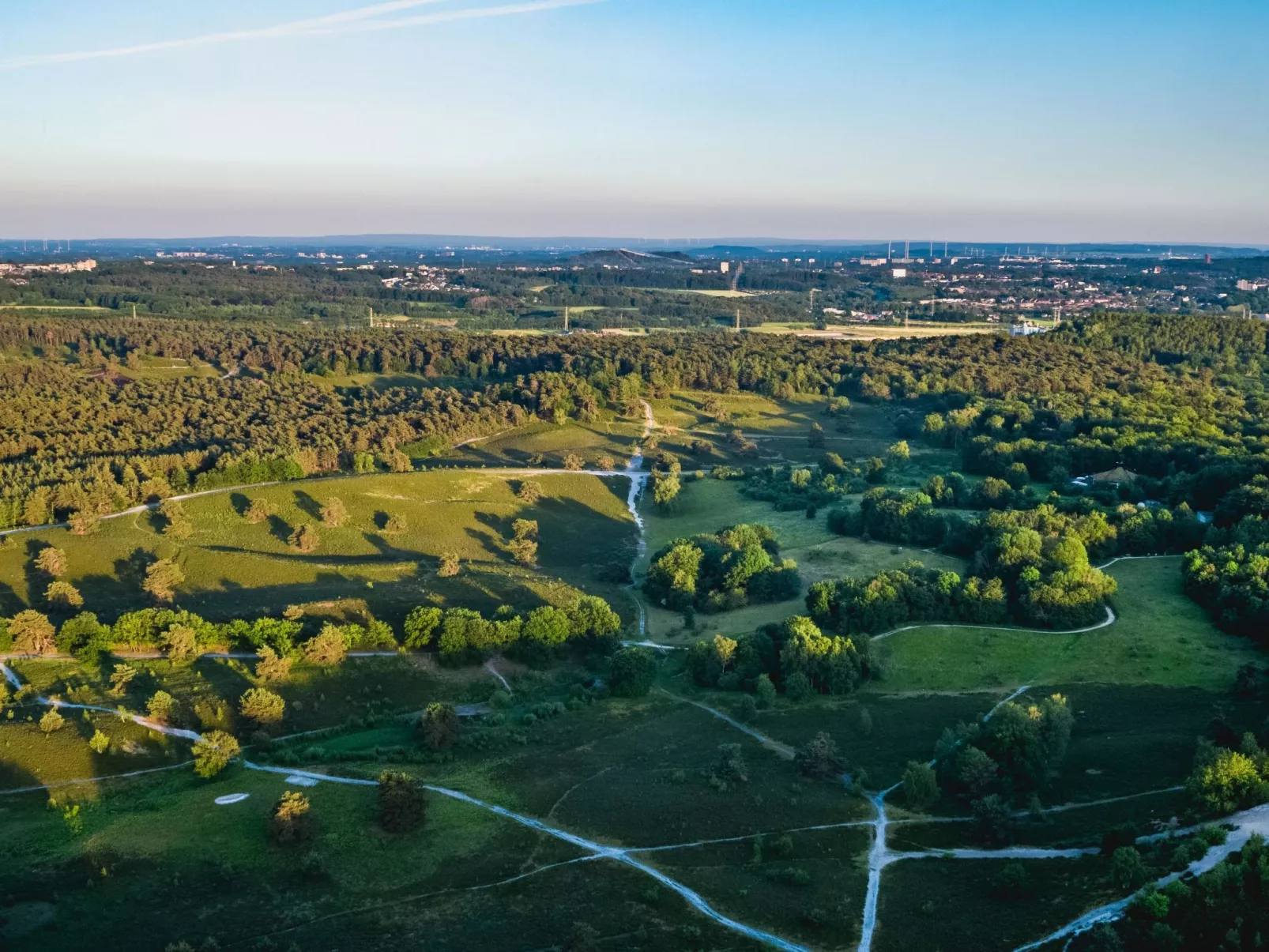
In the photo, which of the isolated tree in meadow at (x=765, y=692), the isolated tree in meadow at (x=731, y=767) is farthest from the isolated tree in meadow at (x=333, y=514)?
the isolated tree in meadow at (x=731, y=767)

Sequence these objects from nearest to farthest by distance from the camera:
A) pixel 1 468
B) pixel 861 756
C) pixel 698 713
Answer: pixel 861 756, pixel 698 713, pixel 1 468

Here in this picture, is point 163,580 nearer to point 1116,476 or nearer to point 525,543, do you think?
point 525,543

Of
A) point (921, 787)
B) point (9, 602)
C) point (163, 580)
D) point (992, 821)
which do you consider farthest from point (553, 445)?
point (992, 821)

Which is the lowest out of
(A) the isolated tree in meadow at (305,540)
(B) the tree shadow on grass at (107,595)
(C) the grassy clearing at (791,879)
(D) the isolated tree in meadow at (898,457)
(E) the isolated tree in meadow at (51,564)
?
(C) the grassy clearing at (791,879)

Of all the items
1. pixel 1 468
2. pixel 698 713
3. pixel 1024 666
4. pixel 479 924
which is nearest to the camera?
pixel 479 924

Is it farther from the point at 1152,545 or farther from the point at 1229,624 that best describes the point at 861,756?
the point at 1152,545

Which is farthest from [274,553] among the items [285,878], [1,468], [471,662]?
[285,878]

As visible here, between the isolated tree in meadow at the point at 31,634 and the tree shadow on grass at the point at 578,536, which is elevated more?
the isolated tree in meadow at the point at 31,634

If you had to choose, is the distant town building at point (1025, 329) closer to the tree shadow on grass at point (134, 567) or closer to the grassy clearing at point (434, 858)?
the tree shadow on grass at point (134, 567)
